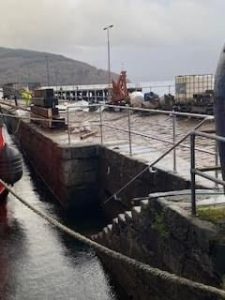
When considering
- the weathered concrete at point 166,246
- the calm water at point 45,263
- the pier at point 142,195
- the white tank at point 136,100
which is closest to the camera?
the weathered concrete at point 166,246

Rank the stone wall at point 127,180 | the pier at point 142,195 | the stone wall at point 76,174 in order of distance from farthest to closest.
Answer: the stone wall at point 76,174, the stone wall at point 127,180, the pier at point 142,195

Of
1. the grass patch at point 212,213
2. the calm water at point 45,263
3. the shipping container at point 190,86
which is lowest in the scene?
the calm water at point 45,263

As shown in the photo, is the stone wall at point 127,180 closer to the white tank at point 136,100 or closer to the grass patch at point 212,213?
the grass patch at point 212,213

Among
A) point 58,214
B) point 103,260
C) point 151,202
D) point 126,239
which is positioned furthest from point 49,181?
point 151,202

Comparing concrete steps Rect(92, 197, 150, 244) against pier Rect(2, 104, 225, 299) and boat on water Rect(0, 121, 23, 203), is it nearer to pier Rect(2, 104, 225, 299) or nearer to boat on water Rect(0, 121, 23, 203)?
pier Rect(2, 104, 225, 299)

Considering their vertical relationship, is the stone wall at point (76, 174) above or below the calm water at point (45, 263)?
above

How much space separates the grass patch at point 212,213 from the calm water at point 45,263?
319cm

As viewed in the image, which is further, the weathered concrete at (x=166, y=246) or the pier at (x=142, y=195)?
the pier at (x=142, y=195)

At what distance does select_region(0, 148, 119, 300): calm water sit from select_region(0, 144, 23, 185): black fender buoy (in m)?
0.87

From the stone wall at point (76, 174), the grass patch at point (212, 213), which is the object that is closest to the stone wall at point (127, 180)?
the stone wall at point (76, 174)

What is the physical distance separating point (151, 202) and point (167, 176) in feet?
7.94

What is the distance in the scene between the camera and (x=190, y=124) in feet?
60.8

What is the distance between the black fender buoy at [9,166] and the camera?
13758 millimetres

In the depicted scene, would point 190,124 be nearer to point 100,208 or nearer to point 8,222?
point 100,208
